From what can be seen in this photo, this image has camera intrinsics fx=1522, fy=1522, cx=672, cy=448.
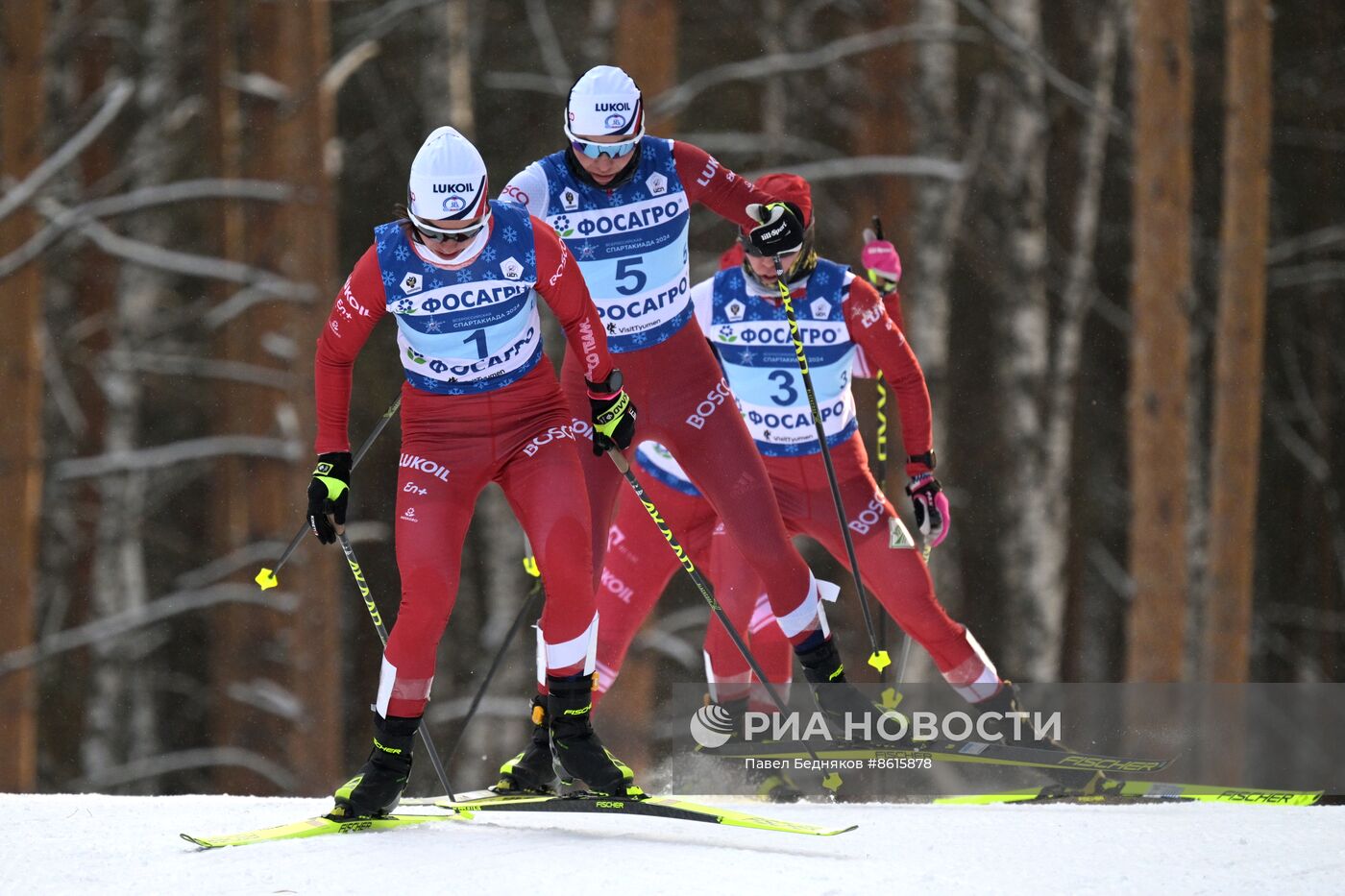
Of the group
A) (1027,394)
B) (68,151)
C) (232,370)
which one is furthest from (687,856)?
(68,151)

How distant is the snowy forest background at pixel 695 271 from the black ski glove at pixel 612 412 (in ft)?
17.5

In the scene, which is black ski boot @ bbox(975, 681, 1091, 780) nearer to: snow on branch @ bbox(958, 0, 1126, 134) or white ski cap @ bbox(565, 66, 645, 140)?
white ski cap @ bbox(565, 66, 645, 140)

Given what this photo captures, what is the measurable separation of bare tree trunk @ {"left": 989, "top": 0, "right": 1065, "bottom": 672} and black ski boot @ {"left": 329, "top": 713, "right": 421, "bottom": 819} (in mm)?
7646

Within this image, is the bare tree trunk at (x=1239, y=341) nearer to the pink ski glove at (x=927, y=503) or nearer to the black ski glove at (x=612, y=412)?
the pink ski glove at (x=927, y=503)

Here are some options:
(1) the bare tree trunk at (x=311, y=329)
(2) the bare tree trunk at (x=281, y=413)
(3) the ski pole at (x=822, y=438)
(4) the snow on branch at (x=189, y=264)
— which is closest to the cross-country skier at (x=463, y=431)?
(3) the ski pole at (x=822, y=438)

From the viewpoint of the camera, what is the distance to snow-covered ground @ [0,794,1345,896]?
154 inches

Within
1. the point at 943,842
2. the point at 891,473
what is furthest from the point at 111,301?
the point at 943,842

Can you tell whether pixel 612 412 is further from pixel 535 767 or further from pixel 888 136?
A: pixel 888 136

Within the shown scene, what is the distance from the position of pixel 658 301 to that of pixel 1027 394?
6.91 metres

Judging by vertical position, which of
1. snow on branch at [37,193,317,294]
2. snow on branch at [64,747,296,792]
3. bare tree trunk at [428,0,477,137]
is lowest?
snow on branch at [64,747,296,792]

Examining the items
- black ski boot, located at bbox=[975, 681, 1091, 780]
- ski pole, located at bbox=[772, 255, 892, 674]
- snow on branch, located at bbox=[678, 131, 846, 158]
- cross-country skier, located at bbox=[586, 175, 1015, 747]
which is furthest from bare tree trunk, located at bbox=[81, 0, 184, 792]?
black ski boot, located at bbox=[975, 681, 1091, 780]

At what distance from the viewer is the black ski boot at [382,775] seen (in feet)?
14.8

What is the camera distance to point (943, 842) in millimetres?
4617

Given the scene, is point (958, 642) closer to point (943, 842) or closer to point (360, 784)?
point (943, 842)
